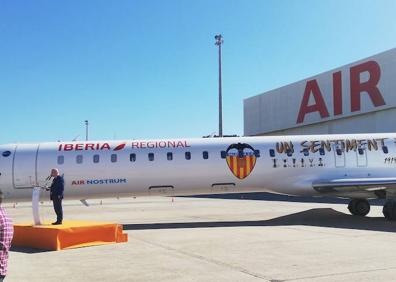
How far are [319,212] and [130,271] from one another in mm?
13457

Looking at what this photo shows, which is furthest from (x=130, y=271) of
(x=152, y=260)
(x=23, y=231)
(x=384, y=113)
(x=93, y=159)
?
(x=384, y=113)

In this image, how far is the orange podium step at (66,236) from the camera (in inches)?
457

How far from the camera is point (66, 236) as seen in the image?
38.4 ft

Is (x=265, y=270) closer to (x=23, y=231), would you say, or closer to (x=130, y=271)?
(x=130, y=271)

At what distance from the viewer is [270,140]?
18672 mm

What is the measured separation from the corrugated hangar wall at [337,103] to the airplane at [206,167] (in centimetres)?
1966

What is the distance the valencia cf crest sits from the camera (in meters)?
17.8

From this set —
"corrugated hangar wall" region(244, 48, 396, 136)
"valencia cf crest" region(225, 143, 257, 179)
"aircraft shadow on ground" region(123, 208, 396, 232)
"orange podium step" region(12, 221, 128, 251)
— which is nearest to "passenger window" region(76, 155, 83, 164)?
"aircraft shadow on ground" region(123, 208, 396, 232)

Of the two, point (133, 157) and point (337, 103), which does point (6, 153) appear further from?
point (337, 103)

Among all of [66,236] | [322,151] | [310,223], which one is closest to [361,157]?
[322,151]

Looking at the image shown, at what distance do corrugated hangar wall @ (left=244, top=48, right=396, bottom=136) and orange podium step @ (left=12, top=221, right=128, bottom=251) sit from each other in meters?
29.3

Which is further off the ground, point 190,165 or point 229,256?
point 190,165

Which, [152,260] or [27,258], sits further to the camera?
[27,258]

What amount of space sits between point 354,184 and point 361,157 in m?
1.65
